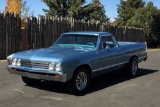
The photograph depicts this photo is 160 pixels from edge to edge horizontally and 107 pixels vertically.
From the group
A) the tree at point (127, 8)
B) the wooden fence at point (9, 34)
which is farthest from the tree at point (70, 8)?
the wooden fence at point (9, 34)

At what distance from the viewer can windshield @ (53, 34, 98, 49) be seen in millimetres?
9055

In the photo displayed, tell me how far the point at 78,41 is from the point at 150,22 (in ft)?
88.2

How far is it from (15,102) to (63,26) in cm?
1297

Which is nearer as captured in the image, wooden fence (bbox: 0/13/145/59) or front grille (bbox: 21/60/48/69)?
front grille (bbox: 21/60/48/69)

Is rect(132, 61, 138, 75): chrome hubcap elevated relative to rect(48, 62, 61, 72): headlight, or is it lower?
lower

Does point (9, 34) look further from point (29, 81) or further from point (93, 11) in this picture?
point (93, 11)

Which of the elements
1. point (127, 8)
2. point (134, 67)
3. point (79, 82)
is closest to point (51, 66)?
point (79, 82)

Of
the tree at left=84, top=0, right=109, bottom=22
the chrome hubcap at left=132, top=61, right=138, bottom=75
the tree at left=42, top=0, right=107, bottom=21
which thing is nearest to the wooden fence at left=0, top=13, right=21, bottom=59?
the chrome hubcap at left=132, top=61, right=138, bottom=75

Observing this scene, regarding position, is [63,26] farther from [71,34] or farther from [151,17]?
[151,17]

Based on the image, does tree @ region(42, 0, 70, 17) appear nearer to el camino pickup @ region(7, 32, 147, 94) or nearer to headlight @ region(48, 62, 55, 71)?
el camino pickup @ region(7, 32, 147, 94)

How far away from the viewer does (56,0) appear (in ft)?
135

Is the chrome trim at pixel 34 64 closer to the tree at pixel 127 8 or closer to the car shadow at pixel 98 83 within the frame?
the car shadow at pixel 98 83

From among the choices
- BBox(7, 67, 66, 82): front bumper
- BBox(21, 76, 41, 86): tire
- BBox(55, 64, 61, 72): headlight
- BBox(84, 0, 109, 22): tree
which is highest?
BBox(84, 0, 109, 22): tree

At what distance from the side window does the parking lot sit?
1153mm
